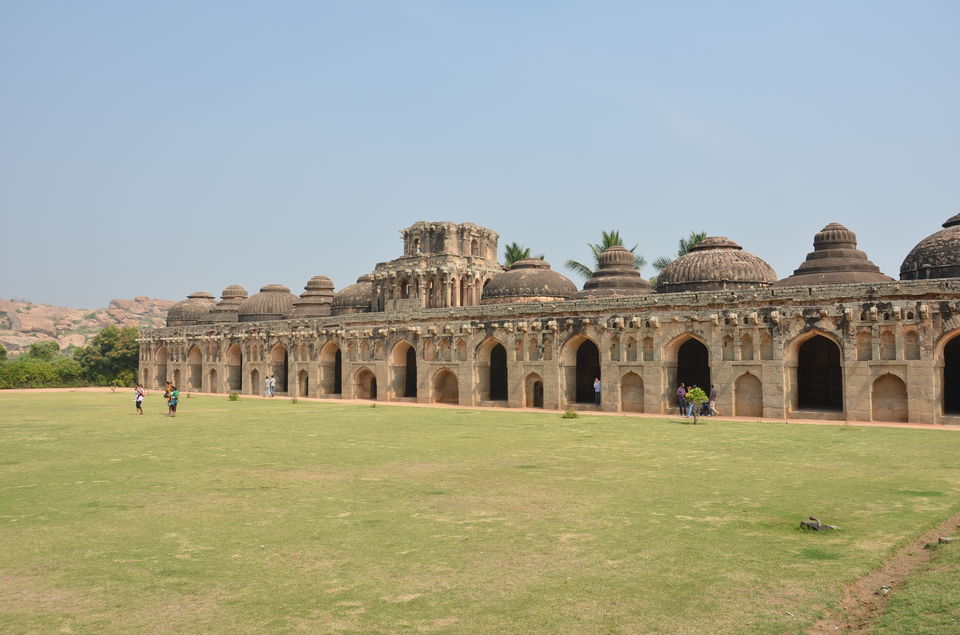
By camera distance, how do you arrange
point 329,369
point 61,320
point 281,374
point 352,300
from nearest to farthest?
point 329,369
point 281,374
point 352,300
point 61,320

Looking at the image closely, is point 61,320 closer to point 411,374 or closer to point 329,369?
point 329,369

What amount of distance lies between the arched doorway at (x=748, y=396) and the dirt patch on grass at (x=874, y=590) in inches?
761

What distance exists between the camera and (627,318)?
101ft

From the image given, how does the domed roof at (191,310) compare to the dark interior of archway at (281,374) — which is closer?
the dark interior of archway at (281,374)

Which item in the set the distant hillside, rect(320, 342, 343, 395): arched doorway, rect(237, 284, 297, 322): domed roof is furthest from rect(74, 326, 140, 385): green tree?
the distant hillside

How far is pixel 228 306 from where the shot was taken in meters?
59.1

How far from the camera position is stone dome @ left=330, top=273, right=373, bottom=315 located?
5091cm

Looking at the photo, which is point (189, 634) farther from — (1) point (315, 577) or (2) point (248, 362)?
(2) point (248, 362)

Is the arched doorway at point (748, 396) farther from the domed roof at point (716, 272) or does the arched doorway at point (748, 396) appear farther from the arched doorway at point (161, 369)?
the arched doorway at point (161, 369)

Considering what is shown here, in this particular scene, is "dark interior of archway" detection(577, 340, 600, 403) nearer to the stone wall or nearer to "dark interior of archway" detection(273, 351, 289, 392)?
the stone wall

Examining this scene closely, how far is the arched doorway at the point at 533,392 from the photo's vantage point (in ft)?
112

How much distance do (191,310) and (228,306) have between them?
4495 mm

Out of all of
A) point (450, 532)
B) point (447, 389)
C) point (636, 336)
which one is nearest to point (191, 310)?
point (447, 389)

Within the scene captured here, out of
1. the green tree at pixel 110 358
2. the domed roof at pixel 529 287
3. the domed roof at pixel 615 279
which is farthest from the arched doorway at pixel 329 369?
the green tree at pixel 110 358
